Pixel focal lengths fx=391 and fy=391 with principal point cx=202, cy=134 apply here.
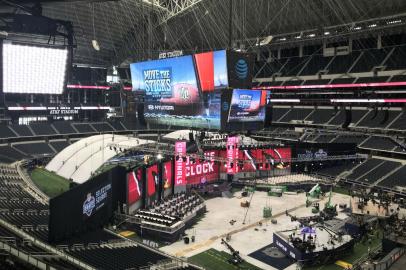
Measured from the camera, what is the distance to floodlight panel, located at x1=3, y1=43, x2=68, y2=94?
1051 inches

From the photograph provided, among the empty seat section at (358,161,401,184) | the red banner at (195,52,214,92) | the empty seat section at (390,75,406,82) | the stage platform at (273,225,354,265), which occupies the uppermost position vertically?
the empty seat section at (390,75,406,82)

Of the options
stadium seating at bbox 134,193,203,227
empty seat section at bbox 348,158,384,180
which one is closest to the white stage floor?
stadium seating at bbox 134,193,203,227

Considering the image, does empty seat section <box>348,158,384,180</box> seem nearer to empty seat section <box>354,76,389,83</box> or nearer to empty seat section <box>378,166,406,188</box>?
empty seat section <box>378,166,406,188</box>

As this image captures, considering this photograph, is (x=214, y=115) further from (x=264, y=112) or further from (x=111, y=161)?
(x=111, y=161)

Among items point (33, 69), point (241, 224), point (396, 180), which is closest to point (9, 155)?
point (33, 69)

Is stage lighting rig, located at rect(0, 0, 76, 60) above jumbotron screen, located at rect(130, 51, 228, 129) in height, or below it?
above

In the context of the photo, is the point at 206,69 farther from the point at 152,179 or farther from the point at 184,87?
the point at 152,179

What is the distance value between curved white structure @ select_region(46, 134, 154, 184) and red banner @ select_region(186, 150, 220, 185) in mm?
6492

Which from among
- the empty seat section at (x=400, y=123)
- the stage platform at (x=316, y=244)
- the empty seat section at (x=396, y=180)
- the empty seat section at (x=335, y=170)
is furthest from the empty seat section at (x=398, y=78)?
the stage platform at (x=316, y=244)

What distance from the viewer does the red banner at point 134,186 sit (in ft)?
86.7

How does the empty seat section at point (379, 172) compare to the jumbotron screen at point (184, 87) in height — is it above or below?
below

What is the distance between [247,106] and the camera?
1035 inches

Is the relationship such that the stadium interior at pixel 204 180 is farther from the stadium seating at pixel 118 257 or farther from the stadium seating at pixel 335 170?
the stadium seating at pixel 335 170

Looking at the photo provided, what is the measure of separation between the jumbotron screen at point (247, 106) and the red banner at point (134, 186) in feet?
25.1
